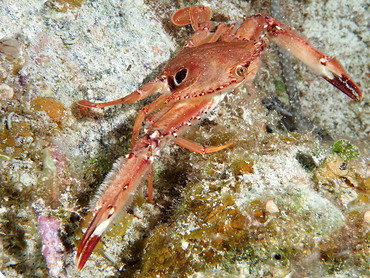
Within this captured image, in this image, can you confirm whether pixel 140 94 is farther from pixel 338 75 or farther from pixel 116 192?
pixel 338 75

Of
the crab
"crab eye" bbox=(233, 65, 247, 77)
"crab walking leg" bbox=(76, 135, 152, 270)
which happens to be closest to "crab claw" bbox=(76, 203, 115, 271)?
"crab walking leg" bbox=(76, 135, 152, 270)

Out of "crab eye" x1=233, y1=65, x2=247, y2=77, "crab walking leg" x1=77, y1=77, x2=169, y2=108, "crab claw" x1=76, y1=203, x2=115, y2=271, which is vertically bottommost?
"crab claw" x1=76, y1=203, x2=115, y2=271

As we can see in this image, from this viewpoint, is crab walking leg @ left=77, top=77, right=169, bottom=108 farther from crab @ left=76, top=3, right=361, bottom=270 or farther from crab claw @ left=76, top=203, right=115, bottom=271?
crab claw @ left=76, top=203, right=115, bottom=271

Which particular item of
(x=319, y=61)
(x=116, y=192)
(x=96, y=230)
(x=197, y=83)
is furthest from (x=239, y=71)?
(x=96, y=230)

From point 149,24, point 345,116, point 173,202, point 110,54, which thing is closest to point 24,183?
point 173,202

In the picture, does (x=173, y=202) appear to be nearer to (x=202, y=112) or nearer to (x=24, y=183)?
(x=202, y=112)

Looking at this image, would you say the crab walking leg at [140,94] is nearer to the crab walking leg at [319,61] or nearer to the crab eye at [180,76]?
the crab eye at [180,76]

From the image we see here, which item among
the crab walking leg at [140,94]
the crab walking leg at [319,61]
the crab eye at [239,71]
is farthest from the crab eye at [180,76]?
the crab walking leg at [319,61]
